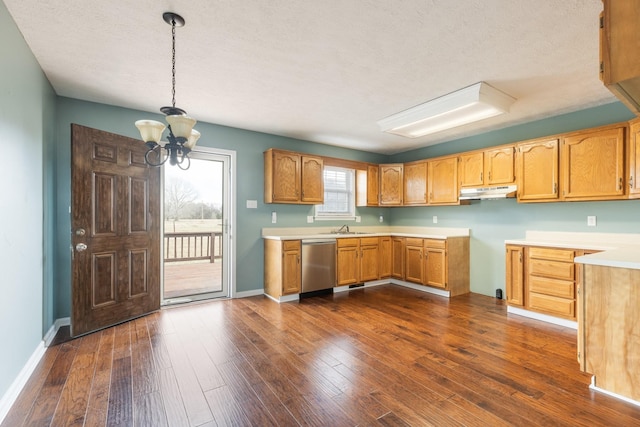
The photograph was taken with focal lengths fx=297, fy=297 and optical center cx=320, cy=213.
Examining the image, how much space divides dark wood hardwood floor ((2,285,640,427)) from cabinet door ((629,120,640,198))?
5.16 ft

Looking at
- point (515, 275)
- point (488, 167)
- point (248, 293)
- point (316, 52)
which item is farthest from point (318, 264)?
point (316, 52)

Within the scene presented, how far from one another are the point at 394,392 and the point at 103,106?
4.17 m

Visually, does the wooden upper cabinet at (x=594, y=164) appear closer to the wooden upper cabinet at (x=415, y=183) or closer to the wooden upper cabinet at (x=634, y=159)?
the wooden upper cabinet at (x=634, y=159)

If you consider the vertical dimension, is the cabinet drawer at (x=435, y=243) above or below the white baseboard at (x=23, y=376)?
above

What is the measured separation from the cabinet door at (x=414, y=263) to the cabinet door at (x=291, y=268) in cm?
189

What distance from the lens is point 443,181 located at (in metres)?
4.79

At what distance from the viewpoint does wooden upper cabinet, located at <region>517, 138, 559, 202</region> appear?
11.7 feet

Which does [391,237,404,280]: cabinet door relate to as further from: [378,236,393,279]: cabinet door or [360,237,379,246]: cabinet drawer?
[360,237,379,246]: cabinet drawer

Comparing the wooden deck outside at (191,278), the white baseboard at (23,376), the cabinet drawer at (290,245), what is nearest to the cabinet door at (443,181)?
the cabinet drawer at (290,245)

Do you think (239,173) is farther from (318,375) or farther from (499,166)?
(499,166)

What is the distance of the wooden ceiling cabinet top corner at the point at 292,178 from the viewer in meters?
4.45

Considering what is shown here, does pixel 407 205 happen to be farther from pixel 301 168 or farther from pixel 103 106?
pixel 103 106

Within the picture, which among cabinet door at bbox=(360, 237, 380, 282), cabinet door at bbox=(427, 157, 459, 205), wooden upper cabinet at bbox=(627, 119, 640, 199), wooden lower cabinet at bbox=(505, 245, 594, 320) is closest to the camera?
wooden upper cabinet at bbox=(627, 119, 640, 199)

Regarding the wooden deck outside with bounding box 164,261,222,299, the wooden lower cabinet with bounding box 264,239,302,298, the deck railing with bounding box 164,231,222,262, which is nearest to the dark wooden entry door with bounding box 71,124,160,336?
the wooden deck outside with bounding box 164,261,222,299
